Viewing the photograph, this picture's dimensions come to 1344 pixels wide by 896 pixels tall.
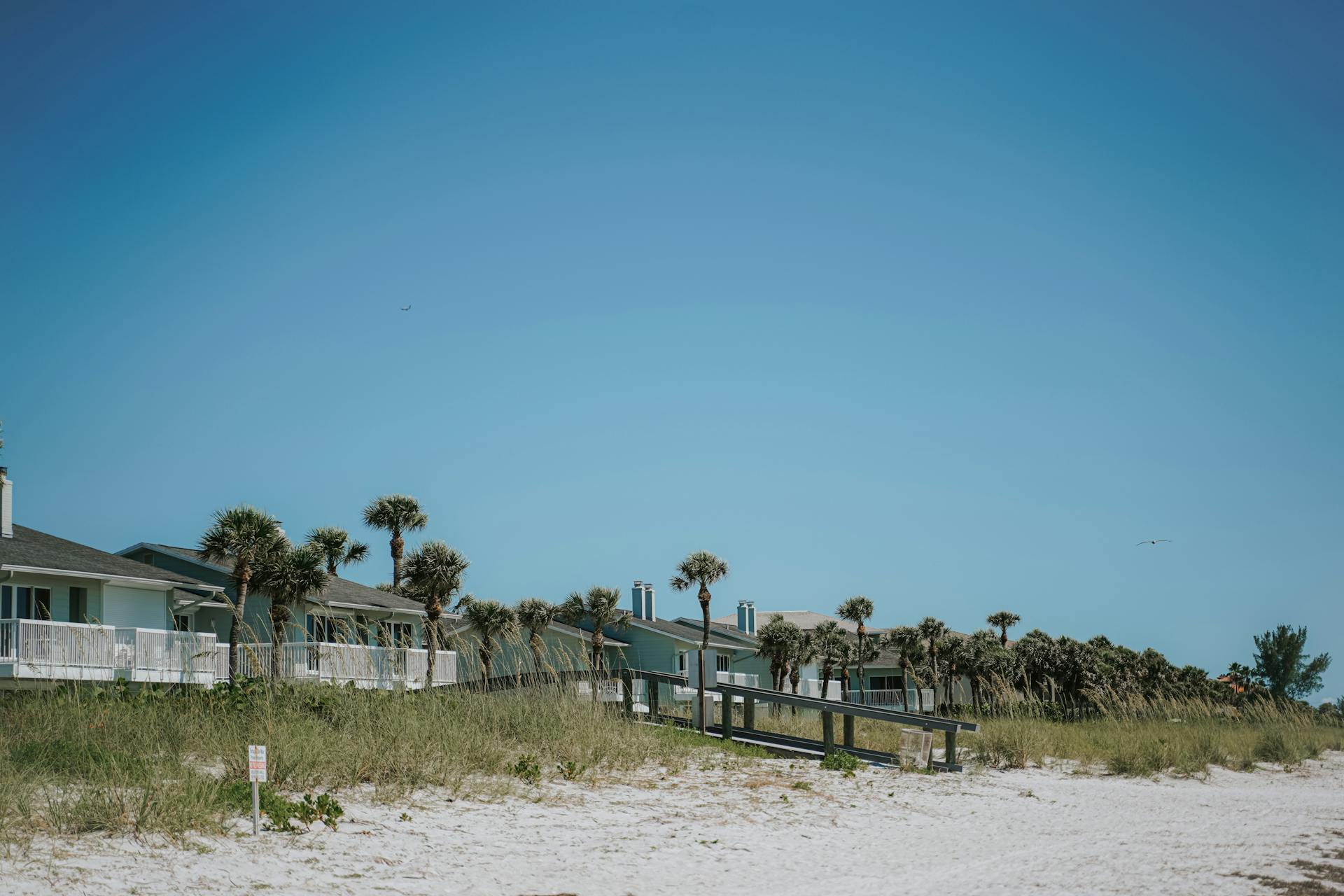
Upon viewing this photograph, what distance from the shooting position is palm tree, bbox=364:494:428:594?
53500 mm

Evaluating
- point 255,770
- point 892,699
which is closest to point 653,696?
point 255,770

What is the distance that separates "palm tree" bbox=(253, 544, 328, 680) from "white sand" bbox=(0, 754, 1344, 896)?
18.7 metres

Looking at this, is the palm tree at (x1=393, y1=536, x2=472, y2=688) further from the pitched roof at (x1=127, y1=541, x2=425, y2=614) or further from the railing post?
the railing post

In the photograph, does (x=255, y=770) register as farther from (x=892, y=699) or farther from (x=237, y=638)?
(x=892, y=699)

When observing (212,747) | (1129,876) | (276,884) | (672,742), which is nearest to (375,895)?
(276,884)

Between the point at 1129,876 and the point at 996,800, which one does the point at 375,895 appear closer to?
the point at 1129,876

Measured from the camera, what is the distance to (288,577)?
100 feet

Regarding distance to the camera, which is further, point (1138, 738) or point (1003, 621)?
point (1003, 621)

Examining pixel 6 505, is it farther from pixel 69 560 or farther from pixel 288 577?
pixel 288 577

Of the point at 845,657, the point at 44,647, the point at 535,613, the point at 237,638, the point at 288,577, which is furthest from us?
the point at 845,657

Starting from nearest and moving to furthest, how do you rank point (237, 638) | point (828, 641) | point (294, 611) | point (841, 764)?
1. point (841, 764)
2. point (237, 638)
3. point (294, 611)
4. point (828, 641)

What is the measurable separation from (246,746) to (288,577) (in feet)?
68.5

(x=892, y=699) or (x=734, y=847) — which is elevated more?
(x=734, y=847)

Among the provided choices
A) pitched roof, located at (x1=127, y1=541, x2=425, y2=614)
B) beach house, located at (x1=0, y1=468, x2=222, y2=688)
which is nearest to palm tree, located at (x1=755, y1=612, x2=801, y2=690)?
pitched roof, located at (x1=127, y1=541, x2=425, y2=614)
